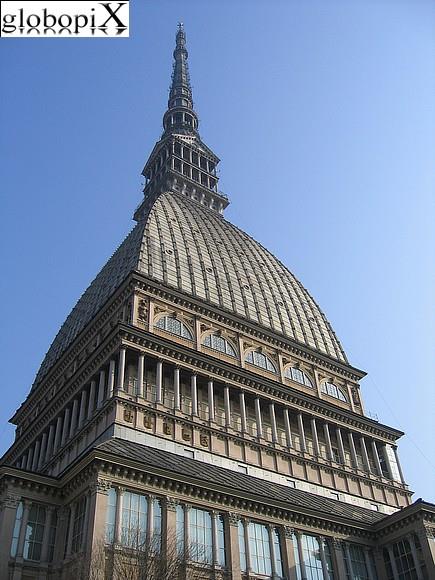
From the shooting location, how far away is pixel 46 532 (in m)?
38.8

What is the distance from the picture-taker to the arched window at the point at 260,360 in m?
62.7

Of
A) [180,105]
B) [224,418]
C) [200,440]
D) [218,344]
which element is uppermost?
[180,105]

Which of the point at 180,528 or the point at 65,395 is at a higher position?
the point at 65,395

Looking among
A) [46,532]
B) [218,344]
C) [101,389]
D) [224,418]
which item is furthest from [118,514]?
[218,344]

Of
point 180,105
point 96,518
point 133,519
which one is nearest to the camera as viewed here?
point 96,518

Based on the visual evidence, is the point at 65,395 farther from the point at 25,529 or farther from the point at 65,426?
the point at 25,529

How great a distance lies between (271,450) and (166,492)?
54.1 ft

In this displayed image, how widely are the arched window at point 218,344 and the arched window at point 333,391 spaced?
39.4 ft

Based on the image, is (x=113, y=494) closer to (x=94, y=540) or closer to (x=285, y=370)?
(x=94, y=540)

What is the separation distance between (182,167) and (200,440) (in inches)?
2289

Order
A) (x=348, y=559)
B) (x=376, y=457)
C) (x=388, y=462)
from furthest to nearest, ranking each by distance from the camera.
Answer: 1. (x=388, y=462)
2. (x=376, y=457)
3. (x=348, y=559)

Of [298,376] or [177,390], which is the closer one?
[177,390]

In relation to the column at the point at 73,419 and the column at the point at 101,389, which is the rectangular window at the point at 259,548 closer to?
the column at the point at 101,389

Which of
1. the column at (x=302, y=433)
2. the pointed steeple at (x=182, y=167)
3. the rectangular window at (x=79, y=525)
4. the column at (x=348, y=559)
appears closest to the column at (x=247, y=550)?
the column at (x=348, y=559)
